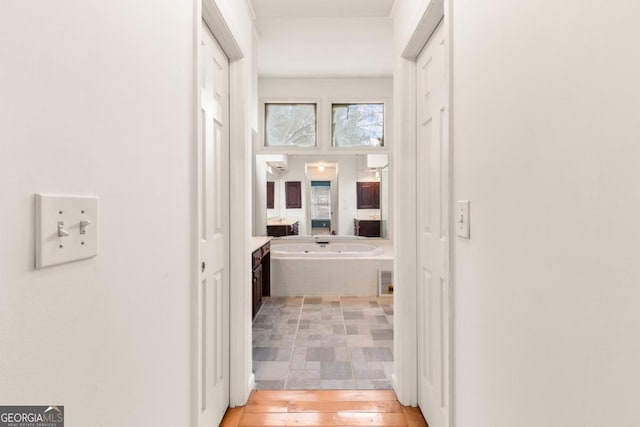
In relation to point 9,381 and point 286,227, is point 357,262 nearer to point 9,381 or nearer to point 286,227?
point 286,227

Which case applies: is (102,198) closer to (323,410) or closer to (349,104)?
(323,410)

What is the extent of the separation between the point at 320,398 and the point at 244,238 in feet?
3.51

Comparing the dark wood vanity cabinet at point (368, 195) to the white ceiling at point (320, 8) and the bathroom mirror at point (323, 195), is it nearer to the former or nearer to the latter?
the bathroom mirror at point (323, 195)

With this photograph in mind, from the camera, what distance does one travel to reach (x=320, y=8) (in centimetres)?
267

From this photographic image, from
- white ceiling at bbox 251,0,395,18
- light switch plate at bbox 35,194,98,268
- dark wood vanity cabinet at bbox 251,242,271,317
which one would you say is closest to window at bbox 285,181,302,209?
dark wood vanity cabinet at bbox 251,242,271,317

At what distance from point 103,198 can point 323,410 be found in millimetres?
1772

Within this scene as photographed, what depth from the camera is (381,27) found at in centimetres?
343

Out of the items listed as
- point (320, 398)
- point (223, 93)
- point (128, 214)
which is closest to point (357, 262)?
point (320, 398)

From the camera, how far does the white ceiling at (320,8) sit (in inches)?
101

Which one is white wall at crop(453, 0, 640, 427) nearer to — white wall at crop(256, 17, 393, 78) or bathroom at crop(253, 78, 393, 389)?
bathroom at crop(253, 78, 393, 389)

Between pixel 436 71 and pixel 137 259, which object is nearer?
pixel 137 259

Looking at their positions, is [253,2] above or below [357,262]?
above

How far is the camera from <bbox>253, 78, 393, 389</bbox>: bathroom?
2.74 meters

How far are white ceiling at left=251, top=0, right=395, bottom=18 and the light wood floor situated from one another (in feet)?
8.61
